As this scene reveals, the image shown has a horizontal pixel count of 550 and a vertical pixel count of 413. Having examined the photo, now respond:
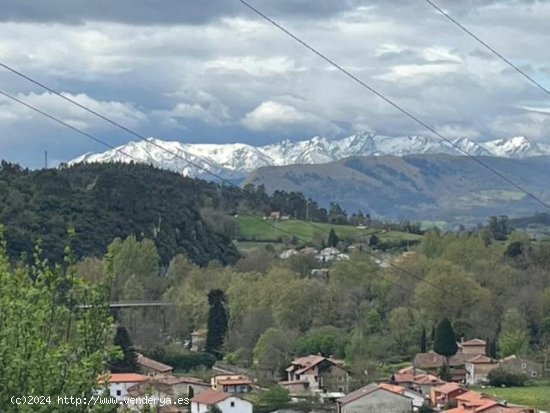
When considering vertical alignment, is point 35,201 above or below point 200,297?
above

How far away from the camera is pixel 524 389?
163 feet

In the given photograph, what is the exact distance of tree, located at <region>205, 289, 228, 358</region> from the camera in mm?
58591

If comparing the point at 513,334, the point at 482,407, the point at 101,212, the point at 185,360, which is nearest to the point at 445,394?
the point at 482,407

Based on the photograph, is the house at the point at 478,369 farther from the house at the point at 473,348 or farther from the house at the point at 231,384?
the house at the point at 231,384

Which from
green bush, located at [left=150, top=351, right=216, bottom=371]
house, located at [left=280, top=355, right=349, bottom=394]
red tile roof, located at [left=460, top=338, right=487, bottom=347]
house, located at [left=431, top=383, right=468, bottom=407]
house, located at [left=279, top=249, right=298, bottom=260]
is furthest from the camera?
house, located at [left=279, top=249, right=298, bottom=260]

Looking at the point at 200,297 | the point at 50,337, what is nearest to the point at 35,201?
the point at 200,297

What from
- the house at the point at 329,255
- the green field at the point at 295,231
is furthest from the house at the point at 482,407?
the green field at the point at 295,231

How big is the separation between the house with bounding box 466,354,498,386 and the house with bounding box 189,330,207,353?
13.8 metres

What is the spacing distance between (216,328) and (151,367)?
9.86 meters

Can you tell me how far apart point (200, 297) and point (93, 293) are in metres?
55.9

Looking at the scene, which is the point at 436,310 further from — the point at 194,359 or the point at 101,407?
A: the point at 101,407

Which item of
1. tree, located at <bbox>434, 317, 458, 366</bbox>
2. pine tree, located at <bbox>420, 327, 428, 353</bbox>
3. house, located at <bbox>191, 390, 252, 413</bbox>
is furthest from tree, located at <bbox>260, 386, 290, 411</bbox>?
pine tree, located at <bbox>420, 327, 428, 353</bbox>

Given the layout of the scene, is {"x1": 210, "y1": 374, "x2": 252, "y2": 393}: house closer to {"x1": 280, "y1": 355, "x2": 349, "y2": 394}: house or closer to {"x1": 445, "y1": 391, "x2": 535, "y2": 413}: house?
{"x1": 280, "y1": 355, "x2": 349, "y2": 394}: house

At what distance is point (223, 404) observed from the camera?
1564 inches
